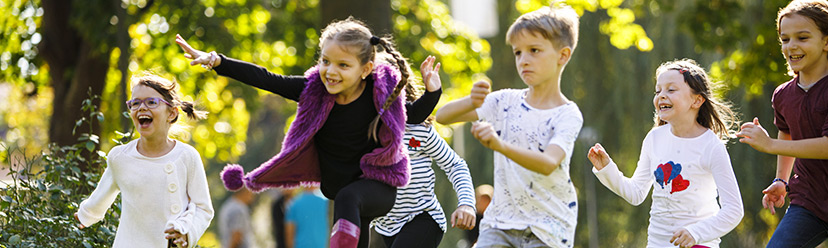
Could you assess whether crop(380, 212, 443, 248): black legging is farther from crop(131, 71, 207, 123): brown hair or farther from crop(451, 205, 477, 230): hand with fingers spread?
crop(131, 71, 207, 123): brown hair

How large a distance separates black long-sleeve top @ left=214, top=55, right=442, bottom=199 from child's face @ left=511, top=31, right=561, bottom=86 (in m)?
0.64

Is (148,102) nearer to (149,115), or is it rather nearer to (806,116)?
(149,115)

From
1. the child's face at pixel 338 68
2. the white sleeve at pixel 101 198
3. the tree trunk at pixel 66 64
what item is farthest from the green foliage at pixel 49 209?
the tree trunk at pixel 66 64

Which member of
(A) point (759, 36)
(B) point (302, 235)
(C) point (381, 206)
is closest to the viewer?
(C) point (381, 206)

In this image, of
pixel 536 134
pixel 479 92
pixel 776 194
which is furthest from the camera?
pixel 776 194

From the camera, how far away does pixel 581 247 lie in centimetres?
2116

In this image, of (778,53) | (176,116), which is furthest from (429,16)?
(176,116)

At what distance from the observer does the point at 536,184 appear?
15.8 ft

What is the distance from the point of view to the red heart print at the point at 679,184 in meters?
5.24

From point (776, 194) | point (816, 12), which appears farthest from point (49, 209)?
point (816, 12)

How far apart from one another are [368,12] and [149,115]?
4913 mm

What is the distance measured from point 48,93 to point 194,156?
41.8 ft

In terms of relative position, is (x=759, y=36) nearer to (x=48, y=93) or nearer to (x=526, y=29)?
(x=526, y=29)

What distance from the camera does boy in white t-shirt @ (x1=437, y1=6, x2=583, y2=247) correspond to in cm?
477
